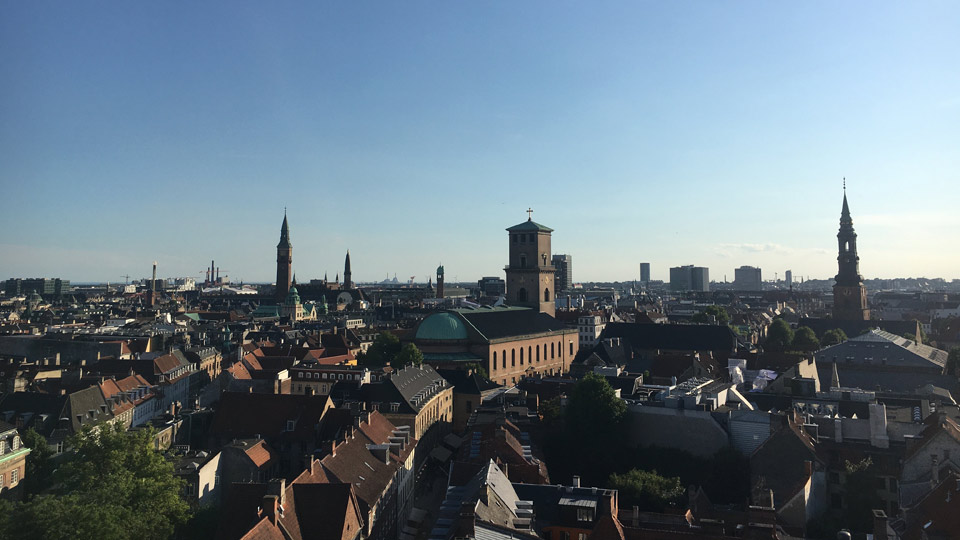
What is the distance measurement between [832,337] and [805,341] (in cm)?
839

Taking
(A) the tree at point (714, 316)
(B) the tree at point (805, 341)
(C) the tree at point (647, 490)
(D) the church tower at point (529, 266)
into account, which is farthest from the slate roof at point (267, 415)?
(A) the tree at point (714, 316)

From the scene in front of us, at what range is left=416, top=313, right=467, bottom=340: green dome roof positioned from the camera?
96.6 metres

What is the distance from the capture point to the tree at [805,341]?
4621 inches

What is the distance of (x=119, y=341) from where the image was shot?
106125 mm

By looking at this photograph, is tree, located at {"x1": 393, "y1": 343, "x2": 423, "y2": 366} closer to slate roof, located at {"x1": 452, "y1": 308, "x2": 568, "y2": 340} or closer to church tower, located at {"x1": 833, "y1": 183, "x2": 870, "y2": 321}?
slate roof, located at {"x1": 452, "y1": 308, "x2": 568, "y2": 340}

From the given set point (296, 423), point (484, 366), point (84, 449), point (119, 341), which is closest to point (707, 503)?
point (296, 423)

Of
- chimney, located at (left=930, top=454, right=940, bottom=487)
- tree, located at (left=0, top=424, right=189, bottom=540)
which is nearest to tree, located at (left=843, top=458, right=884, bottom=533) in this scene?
chimney, located at (left=930, top=454, right=940, bottom=487)

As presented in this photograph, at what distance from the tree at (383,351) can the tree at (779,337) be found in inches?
2578

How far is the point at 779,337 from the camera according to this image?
417 feet

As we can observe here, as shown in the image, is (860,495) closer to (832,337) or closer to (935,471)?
(935,471)

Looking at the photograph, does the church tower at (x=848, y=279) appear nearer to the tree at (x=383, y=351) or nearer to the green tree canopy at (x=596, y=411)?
the tree at (x=383, y=351)

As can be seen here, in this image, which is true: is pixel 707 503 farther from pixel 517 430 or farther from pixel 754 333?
pixel 754 333

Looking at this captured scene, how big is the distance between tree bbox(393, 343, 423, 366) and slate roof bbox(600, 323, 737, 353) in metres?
42.4

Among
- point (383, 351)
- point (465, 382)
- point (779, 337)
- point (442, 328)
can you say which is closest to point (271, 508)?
point (465, 382)
